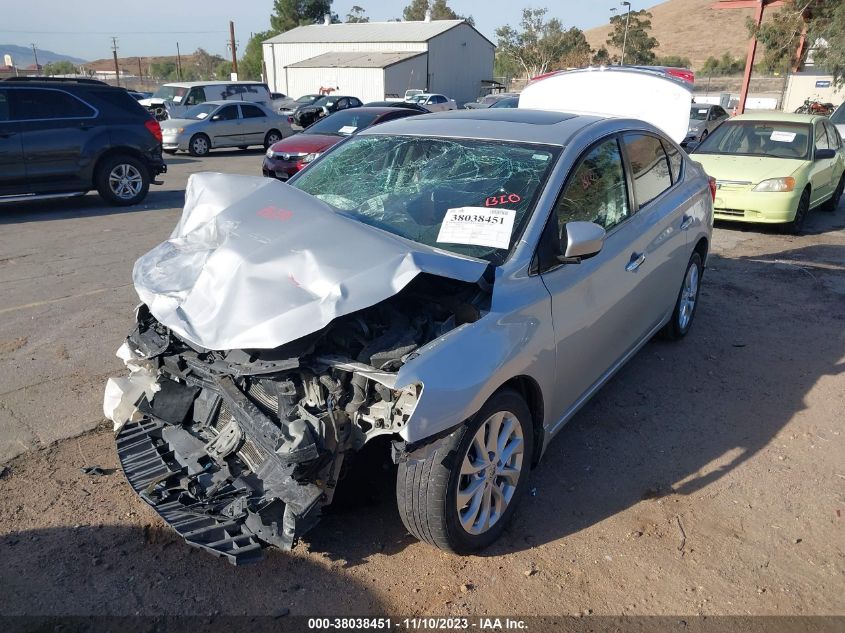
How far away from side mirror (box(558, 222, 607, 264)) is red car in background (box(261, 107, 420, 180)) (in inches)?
344

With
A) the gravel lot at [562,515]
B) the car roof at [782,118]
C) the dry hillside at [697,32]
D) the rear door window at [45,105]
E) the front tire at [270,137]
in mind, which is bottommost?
the gravel lot at [562,515]

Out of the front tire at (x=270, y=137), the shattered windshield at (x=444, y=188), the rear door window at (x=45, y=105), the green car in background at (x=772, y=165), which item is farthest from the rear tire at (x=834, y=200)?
the front tire at (x=270, y=137)

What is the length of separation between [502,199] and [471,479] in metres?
1.42

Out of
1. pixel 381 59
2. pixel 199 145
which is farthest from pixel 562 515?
pixel 381 59

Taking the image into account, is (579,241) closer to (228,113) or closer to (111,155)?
(111,155)

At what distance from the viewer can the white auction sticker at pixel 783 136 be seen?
10.2 metres

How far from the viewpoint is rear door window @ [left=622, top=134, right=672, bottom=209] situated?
4301 mm

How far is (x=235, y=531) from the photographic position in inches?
107

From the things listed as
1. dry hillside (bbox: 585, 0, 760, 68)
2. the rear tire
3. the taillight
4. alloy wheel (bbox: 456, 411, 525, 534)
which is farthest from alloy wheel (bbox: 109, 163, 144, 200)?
dry hillside (bbox: 585, 0, 760, 68)

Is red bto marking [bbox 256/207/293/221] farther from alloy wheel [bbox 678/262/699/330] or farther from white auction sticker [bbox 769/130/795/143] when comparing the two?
white auction sticker [bbox 769/130/795/143]

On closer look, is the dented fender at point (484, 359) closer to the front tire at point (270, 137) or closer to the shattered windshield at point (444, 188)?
the shattered windshield at point (444, 188)

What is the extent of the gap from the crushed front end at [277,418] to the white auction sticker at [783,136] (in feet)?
30.4

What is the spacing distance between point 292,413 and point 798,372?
13.5ft

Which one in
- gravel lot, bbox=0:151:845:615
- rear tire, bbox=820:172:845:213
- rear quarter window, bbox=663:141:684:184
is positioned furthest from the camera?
rear tire, bbox=820:172:845:213
